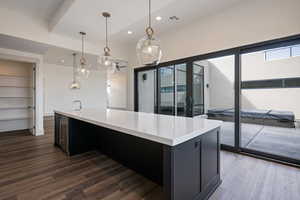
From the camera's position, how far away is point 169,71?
4863 mm

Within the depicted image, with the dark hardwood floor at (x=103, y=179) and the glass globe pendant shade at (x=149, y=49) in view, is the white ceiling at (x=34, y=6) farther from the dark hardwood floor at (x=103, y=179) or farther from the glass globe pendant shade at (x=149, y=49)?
the dark hardwood floor at (x=103, y=179)

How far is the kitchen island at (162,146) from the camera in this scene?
1.30 m

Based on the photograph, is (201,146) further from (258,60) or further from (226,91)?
(226,91)

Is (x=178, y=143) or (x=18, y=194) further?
(x=18, y=194)

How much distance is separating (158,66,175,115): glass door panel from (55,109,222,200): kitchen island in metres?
2.45

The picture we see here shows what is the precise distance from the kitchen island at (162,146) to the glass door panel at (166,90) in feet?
8.04

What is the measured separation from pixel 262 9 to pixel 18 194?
4.91 m

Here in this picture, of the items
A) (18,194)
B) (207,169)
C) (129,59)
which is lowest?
(18,194)

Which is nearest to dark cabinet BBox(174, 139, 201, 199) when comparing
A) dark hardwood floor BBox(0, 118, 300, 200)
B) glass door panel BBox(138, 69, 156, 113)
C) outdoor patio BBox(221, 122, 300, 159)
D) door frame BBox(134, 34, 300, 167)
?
dark hardwood floor BBox(0, 118, 300, 200)

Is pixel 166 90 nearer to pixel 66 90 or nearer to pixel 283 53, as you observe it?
pixel 283 53

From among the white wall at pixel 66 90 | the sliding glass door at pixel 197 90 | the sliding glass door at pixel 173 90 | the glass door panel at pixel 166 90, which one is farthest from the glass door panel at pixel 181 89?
the white wall at pixel 66 90

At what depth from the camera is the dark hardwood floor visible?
183 centimetres

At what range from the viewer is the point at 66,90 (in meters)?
7.89

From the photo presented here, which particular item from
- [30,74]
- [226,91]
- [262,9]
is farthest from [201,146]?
[30,74]
